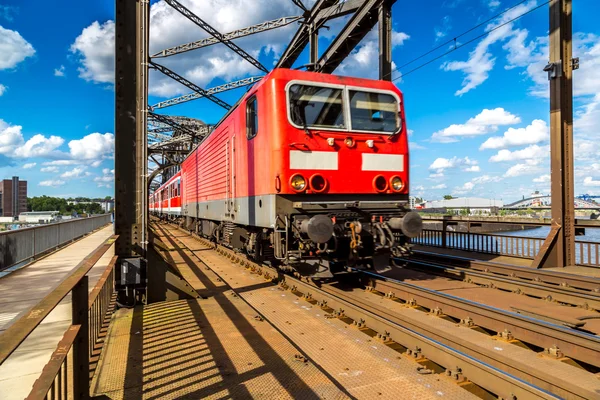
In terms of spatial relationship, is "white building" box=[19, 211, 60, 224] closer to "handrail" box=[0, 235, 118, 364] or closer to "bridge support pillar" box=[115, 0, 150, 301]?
"bridge support pillar" box=[115, 0, 150, 301]

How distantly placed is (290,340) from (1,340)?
3522 mm

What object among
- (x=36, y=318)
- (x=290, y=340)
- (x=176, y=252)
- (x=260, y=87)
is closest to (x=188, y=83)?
(x=176, y=252)

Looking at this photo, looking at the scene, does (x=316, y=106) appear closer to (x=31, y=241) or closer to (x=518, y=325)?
(x=518, y=325)

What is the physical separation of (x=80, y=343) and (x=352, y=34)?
48.3 feet

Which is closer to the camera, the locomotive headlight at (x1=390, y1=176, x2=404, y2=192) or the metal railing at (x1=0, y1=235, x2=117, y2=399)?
the metal railing at (x1=0, y1=235, x2=117, y2=399)

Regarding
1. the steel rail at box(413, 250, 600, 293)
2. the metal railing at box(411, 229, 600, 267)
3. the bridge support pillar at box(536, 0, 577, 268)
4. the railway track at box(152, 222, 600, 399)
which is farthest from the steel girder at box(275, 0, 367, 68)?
the railway track at box(152, 222, 600, 399)

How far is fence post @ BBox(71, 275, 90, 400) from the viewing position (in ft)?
9.77

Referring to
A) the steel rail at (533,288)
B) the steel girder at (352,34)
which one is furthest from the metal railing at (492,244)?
the steel girder at (352,34)

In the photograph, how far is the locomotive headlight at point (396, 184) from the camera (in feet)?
24.7

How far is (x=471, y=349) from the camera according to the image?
3924 millimetres

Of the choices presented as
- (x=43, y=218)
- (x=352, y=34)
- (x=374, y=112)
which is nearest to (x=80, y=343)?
(x=374, y=112)

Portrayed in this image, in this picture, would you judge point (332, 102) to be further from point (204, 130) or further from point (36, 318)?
point (204, 130)

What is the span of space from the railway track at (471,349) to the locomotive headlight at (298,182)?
Result: 1.73 m

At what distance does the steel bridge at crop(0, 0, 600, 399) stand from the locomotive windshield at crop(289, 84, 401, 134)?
2.59m
